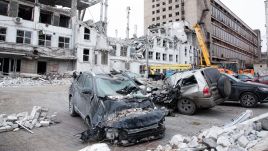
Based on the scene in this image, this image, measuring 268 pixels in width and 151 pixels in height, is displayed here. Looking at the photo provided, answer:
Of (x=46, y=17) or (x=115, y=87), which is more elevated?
(x=46, y=17)

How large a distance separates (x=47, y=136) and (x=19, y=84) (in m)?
18.9

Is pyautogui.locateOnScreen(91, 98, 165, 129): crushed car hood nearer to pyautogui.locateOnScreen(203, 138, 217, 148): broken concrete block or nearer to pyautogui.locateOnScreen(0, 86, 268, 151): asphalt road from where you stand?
Result: pyautogui.locateOnScreen(0, 86, 268, 151): asphalt road

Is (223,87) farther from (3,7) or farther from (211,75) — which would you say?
(3,7)

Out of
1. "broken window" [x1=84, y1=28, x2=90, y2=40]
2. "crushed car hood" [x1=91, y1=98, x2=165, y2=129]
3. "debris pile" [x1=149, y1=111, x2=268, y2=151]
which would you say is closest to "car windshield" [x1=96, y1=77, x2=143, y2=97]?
"crushed car hood" [x1=91, y1=98, x2=165, y2=129]

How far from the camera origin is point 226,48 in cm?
8075

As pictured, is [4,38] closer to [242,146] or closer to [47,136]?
[47,136]

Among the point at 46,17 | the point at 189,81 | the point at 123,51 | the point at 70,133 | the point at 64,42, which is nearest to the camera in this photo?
the point at 70,133

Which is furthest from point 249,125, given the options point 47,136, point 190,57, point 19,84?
point 190,57

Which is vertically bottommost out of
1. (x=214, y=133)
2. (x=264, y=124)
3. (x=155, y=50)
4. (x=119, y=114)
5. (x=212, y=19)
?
(x=214, y=133)

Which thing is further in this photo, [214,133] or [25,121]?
[25,121]

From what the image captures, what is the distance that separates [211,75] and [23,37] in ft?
88.0

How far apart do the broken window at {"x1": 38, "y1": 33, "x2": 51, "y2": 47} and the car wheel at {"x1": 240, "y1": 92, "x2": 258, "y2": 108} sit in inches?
1062

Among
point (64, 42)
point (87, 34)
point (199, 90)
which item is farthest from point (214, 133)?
point (87, 34)

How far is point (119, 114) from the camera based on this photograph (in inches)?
223
